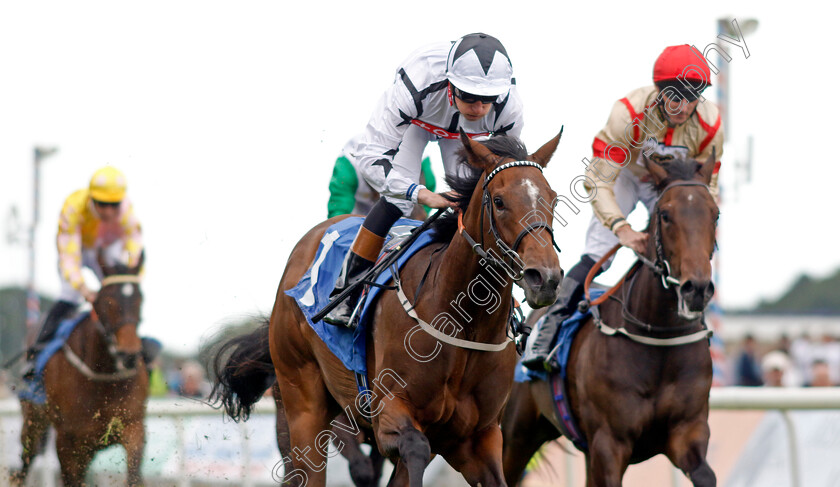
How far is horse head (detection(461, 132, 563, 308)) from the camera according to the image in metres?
3.21

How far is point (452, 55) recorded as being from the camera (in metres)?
3.97

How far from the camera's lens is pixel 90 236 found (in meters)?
7.55

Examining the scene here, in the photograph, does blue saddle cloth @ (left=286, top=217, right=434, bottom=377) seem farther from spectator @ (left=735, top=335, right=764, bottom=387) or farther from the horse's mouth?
spectator @ (left=735, top=335, right=764, bottom=387)

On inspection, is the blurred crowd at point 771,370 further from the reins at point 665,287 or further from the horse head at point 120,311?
the reins at point 665,287

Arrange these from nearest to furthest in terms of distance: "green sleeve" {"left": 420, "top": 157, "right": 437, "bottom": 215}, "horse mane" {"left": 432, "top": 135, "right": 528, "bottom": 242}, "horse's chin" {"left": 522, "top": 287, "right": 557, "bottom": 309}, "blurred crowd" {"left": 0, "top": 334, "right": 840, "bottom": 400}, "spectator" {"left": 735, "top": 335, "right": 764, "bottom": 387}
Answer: "horse's chin" {"left": 522, "top": 287, "right": 557, "bottom": 309} < "horse mane" {"left": 432, "top": 135, "right": 528, "bottom": 242} < "green sleeve" {"left": 420, "top": 157, "right": 437, "bottom": 215} < "blurred crowd" {"left": 0, "top": 334, "right": 840, "bottom": 400} < "spectator" {"left": 735, "top": 335, "right": 764, "bottom": 387}

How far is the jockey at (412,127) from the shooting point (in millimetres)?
4023

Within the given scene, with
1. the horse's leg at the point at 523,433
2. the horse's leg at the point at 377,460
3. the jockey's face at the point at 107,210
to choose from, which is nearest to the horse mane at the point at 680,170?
the horse's leg at the point at 523,433

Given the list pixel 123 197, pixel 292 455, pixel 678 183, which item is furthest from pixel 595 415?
pixel 123 197

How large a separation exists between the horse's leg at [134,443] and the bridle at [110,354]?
0.46 m

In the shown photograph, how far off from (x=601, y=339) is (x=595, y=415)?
40 cm

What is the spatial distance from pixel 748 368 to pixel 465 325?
712cm

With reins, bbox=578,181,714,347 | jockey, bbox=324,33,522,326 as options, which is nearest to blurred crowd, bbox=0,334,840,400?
jockey, bbox=324,33,522,326

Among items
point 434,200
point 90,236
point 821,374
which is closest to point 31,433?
point 90,236

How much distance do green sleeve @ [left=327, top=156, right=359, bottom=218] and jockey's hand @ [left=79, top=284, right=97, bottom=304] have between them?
210 centimetres
